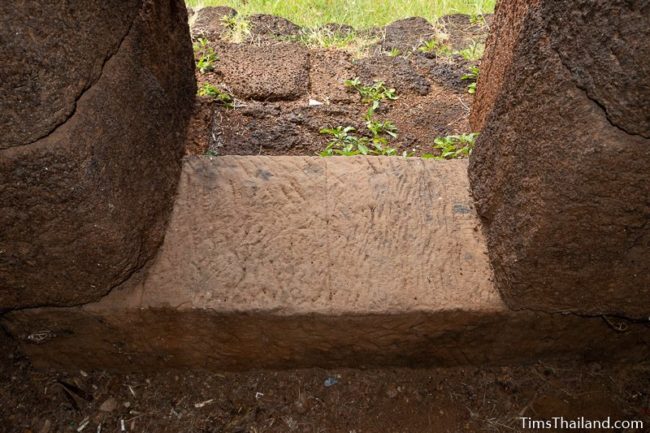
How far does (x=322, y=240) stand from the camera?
1349 millimetres

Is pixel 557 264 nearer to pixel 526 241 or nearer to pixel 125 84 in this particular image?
pixel 526 241

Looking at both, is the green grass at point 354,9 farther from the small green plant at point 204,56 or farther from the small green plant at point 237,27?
the small green plant at point 204,56

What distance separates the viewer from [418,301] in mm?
1262

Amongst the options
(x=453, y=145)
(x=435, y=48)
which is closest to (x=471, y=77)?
(x=435, y=48)

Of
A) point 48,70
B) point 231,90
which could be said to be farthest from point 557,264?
point 231,90

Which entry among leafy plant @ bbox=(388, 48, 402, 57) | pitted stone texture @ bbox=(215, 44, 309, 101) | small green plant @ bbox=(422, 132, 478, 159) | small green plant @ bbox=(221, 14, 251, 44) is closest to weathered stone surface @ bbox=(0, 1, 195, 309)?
pitted stone texture @ bbox=(215, 44, 309, 101)

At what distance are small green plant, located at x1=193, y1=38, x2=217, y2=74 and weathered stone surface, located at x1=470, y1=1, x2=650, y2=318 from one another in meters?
1.52

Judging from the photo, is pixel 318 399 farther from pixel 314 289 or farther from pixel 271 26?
pixel 271 26

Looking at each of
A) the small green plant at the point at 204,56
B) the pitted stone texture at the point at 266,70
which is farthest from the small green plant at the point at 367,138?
the small green plant at the point at 204,56

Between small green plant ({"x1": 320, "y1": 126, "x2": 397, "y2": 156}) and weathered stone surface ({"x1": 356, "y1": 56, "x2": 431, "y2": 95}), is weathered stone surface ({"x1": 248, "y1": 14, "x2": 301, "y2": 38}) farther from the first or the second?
small green plant ({"x1": 320, "y1": 126, "x2": 397, "y2": 156})

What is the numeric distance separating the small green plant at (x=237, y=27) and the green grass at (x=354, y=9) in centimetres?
17

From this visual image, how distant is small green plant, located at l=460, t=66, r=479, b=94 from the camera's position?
2.33 m

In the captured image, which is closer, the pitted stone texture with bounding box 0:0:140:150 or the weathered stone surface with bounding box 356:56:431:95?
the pitted stone texture with bounding box 0:0:140:150

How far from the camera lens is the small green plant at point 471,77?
7.64 feet
